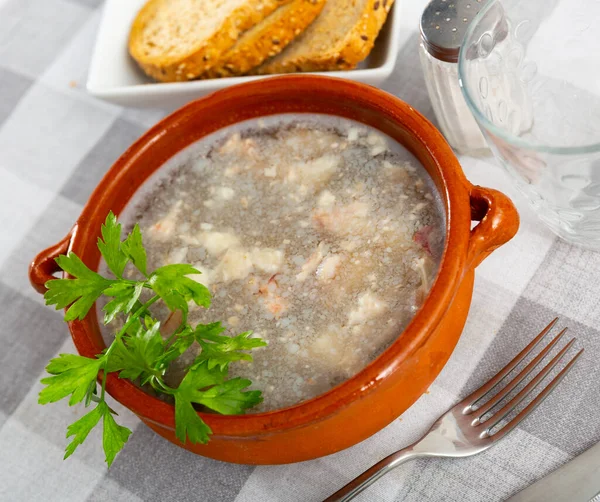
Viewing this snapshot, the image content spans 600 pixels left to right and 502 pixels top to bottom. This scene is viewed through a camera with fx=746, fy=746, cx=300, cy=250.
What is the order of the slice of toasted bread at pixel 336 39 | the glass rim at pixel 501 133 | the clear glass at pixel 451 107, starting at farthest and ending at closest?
the slice of toasted bread at pixel 336 39 < the clear glass at pixel 451 107 < the glass rim at pixel 501 133

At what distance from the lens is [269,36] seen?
3.98 ft

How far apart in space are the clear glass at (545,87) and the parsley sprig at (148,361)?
0.40m

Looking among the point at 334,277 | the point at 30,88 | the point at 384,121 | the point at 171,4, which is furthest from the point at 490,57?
the point at 30,88

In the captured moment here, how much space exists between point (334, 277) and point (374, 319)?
0.08m

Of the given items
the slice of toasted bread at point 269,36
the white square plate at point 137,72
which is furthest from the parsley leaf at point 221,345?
the slice of toasted bread at point 269,36

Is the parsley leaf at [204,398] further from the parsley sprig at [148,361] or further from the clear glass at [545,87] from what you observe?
the clear glass at [545,87]

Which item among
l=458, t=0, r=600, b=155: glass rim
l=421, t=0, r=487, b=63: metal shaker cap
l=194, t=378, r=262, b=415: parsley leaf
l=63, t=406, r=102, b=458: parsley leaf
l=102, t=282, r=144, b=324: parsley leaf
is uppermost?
l=458, t=0, r=600, b=155: glass rim

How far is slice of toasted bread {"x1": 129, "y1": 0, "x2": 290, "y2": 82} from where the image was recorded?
122 cm

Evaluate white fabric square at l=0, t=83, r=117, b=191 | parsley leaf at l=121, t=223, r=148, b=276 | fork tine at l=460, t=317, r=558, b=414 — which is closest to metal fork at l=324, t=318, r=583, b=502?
fork tine at l=460, t=317, r=558, b=414

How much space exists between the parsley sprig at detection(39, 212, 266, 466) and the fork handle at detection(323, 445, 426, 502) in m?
0.16

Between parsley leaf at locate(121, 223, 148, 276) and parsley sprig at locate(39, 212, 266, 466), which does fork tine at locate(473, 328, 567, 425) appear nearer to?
parsley sprig at locate(39, 212, 266, 466)

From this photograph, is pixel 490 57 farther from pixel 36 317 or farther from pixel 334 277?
pixel 36 317

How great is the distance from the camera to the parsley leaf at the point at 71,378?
0.84 metres

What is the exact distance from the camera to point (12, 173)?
137 cm
